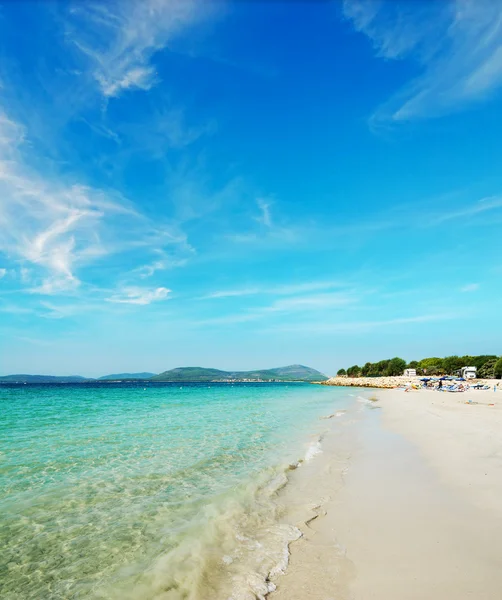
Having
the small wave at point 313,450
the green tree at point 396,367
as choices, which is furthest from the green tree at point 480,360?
the small wave at point 313,450

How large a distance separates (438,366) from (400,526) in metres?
156

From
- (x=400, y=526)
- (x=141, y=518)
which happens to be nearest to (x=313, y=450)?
(x=400, y=526)

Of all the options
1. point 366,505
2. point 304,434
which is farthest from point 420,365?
point 366,505

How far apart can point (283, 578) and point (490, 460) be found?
9.19 meters

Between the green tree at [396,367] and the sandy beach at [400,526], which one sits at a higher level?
the green tree at [396,367]

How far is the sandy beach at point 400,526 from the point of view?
→ 481 cm

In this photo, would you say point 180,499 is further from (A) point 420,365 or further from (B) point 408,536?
(A) point 420,365

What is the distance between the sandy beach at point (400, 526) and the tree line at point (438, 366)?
106 meters

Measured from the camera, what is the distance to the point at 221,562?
19.2ft

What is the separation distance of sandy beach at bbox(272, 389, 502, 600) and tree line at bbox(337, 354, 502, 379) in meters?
106

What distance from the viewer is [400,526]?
675cm

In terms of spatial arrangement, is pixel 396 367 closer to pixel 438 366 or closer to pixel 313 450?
pixel 438 366

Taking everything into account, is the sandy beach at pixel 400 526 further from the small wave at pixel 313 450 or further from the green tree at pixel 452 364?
the green tree at pixel 452 364

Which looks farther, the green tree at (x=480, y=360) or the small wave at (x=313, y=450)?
the green tree at (x=480, y=360)
